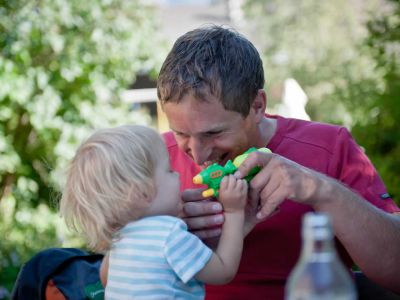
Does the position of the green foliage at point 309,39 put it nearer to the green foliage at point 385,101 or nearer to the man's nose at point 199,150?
the green foliage at point 385,101

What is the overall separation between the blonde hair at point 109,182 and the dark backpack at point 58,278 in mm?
443

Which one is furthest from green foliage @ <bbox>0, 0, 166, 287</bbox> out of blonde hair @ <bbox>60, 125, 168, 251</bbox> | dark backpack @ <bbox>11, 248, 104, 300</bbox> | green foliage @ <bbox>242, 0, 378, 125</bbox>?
green foliage @ <bbox>242, 0, 378, 125</bbox>

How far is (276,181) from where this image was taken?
2.00 metres

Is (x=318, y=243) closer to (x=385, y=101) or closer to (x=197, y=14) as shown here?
(x=385, y=101)

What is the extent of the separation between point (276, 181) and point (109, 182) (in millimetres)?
480

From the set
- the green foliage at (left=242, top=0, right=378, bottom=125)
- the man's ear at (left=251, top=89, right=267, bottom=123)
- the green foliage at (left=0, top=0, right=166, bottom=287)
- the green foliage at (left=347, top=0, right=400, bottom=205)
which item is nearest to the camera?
the man's ear at (left=251, top=89, right=267, bottom=123)

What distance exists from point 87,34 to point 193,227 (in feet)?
12.7

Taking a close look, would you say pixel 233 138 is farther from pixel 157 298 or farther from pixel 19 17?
pixel 19 17

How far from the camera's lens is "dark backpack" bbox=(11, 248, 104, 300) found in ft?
8.09

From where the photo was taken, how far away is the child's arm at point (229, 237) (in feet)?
6.48

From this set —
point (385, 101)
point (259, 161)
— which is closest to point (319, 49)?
point (385, 101)

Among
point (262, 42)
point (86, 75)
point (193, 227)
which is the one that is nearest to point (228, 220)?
point (193, 227)

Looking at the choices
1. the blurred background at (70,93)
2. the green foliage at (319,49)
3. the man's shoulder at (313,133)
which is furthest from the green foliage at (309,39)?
the man's shoulder at (313,133)

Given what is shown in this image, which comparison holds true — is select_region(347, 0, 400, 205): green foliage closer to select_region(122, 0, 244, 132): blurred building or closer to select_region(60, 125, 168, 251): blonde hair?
select_region(60, 125, 168, 251): blonde hair
